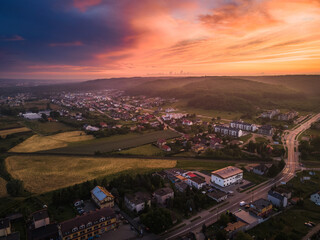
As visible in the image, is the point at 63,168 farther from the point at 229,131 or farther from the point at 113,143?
the point at 229,131

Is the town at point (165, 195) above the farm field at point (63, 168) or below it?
above

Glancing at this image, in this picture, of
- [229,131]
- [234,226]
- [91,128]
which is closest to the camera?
[234,226]

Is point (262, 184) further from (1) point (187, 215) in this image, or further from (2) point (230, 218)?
(1) point (187, 215)

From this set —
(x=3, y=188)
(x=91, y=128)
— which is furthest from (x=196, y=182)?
(x=91, y=128)

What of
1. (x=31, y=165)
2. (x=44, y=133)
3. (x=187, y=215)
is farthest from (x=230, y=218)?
(x=44, y=133)

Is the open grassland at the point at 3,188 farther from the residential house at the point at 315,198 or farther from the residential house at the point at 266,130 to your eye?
the residential house at the point at 266,130

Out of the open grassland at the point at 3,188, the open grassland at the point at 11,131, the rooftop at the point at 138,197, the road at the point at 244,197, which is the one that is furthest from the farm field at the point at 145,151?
the open grassland at the point at 11,131
